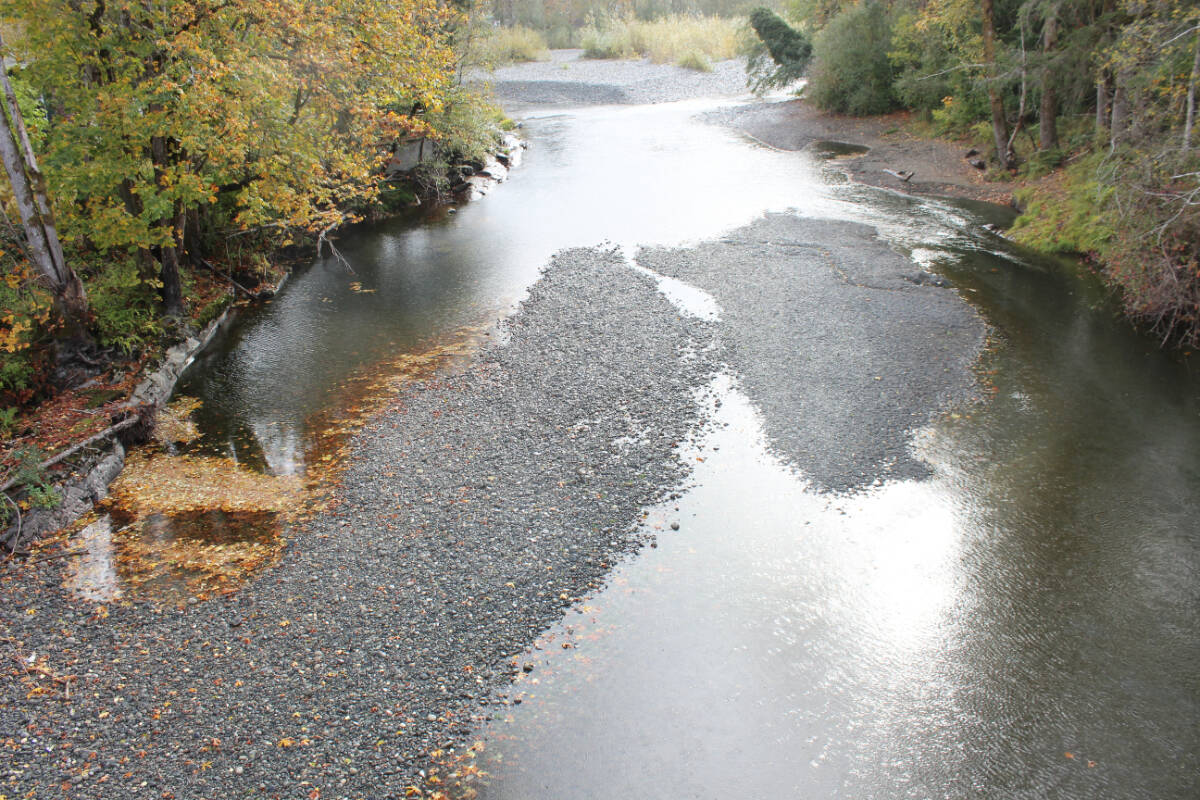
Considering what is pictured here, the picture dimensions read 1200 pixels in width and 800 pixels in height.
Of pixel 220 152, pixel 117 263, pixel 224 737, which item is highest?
pixel 220 152

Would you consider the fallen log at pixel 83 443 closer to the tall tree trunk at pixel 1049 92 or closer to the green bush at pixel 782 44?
the tall tree trunk at pixel 1049 92

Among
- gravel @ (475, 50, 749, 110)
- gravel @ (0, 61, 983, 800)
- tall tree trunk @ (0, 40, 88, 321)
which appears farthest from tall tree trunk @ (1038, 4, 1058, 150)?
gravel @ (475, 50, 749, 110)

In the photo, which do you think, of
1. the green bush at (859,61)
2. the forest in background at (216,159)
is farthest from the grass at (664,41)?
the forest in background at (216,159)

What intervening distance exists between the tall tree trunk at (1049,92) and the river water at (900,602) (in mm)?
8266

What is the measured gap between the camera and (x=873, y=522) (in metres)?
9.11

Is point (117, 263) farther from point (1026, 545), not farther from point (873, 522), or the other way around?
point (1026, 545)

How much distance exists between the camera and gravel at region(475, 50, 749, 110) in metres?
44.5

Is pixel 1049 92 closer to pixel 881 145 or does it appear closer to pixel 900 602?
pixel 881 145

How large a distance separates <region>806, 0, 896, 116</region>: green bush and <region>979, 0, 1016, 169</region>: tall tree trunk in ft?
31.7

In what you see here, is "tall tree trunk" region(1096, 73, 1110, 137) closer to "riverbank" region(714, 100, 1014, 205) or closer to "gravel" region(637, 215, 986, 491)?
"riverbank" region(714, 100, 1014, 205)

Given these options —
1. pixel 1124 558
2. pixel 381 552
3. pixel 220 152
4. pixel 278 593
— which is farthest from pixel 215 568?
pixel 1124 558

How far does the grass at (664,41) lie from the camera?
54.8 metres

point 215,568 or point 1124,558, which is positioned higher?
point 215,568

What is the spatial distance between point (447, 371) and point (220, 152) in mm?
4964
